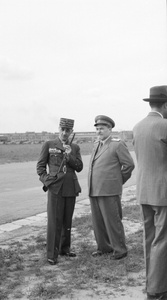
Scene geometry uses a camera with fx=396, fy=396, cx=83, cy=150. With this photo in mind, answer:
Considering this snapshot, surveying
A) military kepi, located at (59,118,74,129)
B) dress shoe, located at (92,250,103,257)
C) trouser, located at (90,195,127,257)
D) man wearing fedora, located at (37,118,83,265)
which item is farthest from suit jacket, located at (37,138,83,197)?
dress shoe, located at (92,250,103,257)

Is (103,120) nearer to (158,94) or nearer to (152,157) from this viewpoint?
(158,94)

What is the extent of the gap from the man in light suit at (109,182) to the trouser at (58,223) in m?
0.42

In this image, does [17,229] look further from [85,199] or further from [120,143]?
[85,199]

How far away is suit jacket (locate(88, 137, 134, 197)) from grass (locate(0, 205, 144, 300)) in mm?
941

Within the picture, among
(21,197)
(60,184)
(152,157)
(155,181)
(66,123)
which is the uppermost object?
(66,123)

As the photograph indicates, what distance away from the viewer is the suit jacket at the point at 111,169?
5613 millimetres

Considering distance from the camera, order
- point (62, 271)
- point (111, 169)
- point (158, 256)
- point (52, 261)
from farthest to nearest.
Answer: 1. point (111, 169)
2. point (52, 261)
3. point (62, 271)
4. point (158, 256)

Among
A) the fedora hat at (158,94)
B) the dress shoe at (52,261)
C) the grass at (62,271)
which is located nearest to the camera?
the fedora hat at (158,94)

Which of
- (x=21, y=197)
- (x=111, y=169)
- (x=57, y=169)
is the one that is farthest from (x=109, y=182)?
(x=21, y=197)

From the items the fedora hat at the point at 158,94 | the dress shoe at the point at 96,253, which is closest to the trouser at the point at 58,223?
the dress shoe at the point at 96,253

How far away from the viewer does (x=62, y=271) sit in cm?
500

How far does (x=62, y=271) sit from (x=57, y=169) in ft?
4.59

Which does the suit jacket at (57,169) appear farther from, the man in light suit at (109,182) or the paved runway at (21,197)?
the paved runway at (21,197)

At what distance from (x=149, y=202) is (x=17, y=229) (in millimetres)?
4177
